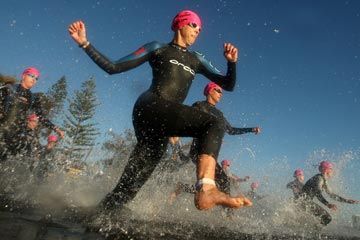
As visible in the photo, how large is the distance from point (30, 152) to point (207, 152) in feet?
24.0

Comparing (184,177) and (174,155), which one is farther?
(184,177)

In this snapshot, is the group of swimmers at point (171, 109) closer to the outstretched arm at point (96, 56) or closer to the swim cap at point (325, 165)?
the outstretched arm at point (96, 56)

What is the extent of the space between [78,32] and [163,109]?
1252mm

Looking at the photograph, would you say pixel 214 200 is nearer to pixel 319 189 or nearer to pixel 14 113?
pixel 14 113

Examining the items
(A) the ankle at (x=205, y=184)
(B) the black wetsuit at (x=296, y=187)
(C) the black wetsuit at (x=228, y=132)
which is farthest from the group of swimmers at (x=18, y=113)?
(B) the black wetsuit at (x=296, y=187)

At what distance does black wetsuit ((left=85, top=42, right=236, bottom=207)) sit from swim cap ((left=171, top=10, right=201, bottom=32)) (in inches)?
11.4

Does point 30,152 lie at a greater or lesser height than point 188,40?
lesser

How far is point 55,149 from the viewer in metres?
12.4

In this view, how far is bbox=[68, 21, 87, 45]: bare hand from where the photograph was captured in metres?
3.99

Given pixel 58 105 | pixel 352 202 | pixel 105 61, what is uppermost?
pixel 58 105

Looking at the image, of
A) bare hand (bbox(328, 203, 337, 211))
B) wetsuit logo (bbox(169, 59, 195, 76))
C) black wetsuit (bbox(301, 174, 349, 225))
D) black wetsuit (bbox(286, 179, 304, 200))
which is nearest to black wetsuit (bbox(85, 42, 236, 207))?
wetsuit logo (bbox(169, 59, 195, 76))

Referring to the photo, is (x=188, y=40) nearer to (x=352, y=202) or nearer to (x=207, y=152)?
(x=207, y=152)

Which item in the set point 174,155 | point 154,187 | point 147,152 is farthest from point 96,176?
point 147,152

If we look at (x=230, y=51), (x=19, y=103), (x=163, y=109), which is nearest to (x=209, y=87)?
(x=230, y=51)
